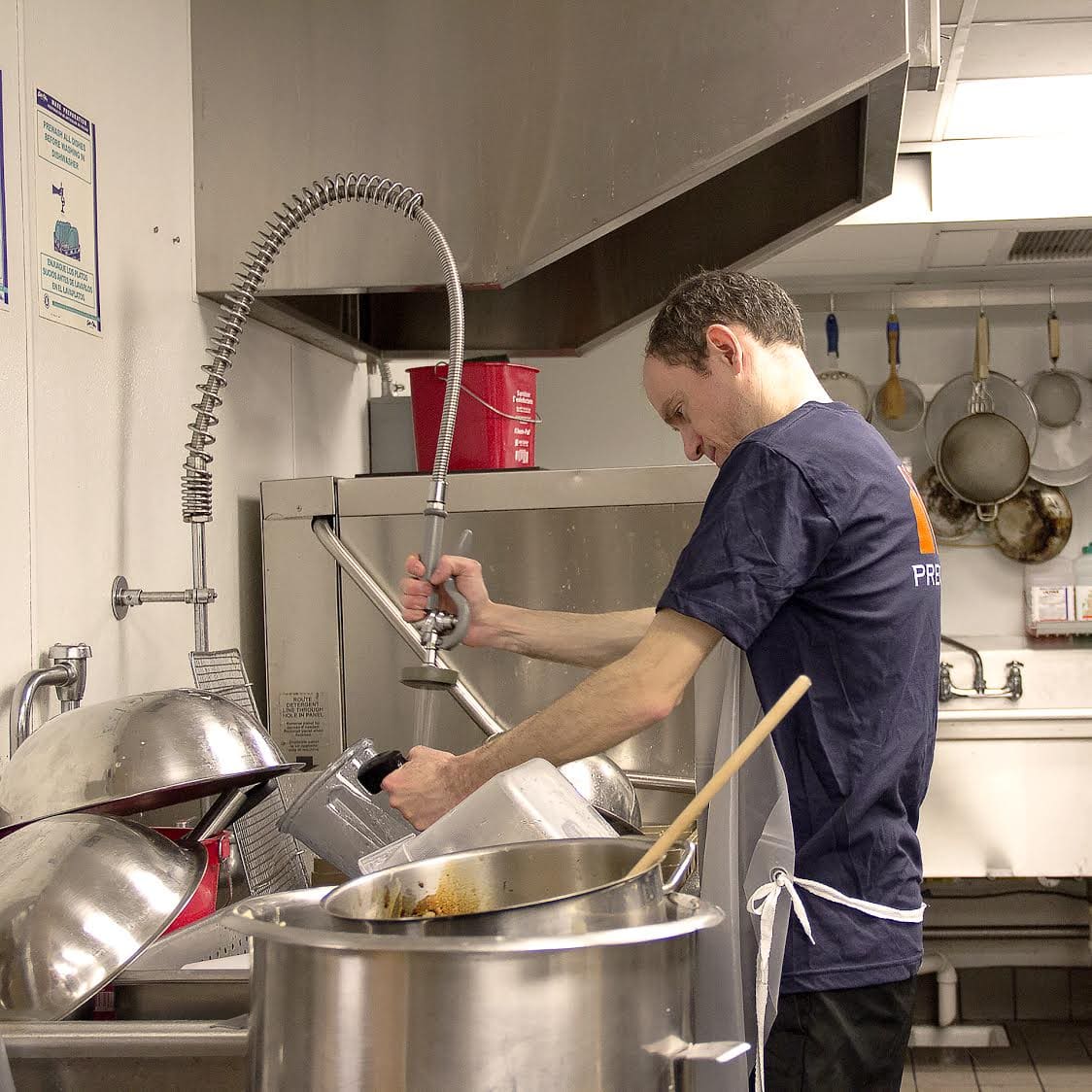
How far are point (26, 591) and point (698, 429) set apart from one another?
0.75 metres

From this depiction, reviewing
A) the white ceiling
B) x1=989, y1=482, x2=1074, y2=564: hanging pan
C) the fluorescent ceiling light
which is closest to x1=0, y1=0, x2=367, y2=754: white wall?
the white ceiling

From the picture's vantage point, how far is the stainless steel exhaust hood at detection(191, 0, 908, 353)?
161cm

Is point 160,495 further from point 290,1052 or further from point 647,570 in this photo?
point 290,1052

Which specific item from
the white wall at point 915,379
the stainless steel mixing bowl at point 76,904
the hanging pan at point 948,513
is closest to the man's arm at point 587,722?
the stainless steel mixing bowl at point 76,904

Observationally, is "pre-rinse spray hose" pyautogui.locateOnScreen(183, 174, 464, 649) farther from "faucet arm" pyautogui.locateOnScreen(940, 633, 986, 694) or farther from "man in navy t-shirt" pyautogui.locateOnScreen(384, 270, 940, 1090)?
"faucet arm" pyautogui.locateOnScreen(940, 633, 986, 694)

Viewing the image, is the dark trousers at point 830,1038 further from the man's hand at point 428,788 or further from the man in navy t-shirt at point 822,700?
the man's hand at point 428,788

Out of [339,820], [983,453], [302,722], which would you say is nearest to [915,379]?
[983,453]

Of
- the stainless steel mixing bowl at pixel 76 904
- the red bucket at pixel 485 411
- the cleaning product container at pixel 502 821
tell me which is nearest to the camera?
the stainless steel mixing bowl at pixel 76 904

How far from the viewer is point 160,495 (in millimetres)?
1742

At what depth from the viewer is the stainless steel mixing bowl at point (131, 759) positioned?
3.63 feet

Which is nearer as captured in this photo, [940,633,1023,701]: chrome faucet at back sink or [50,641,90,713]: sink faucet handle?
[50,641,90,713]: sink faucet handle

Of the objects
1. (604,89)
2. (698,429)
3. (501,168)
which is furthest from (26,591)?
(604,89)

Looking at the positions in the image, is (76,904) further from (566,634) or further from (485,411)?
(485,411)

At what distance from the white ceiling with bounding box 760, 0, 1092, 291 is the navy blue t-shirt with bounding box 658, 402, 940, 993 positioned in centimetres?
189
